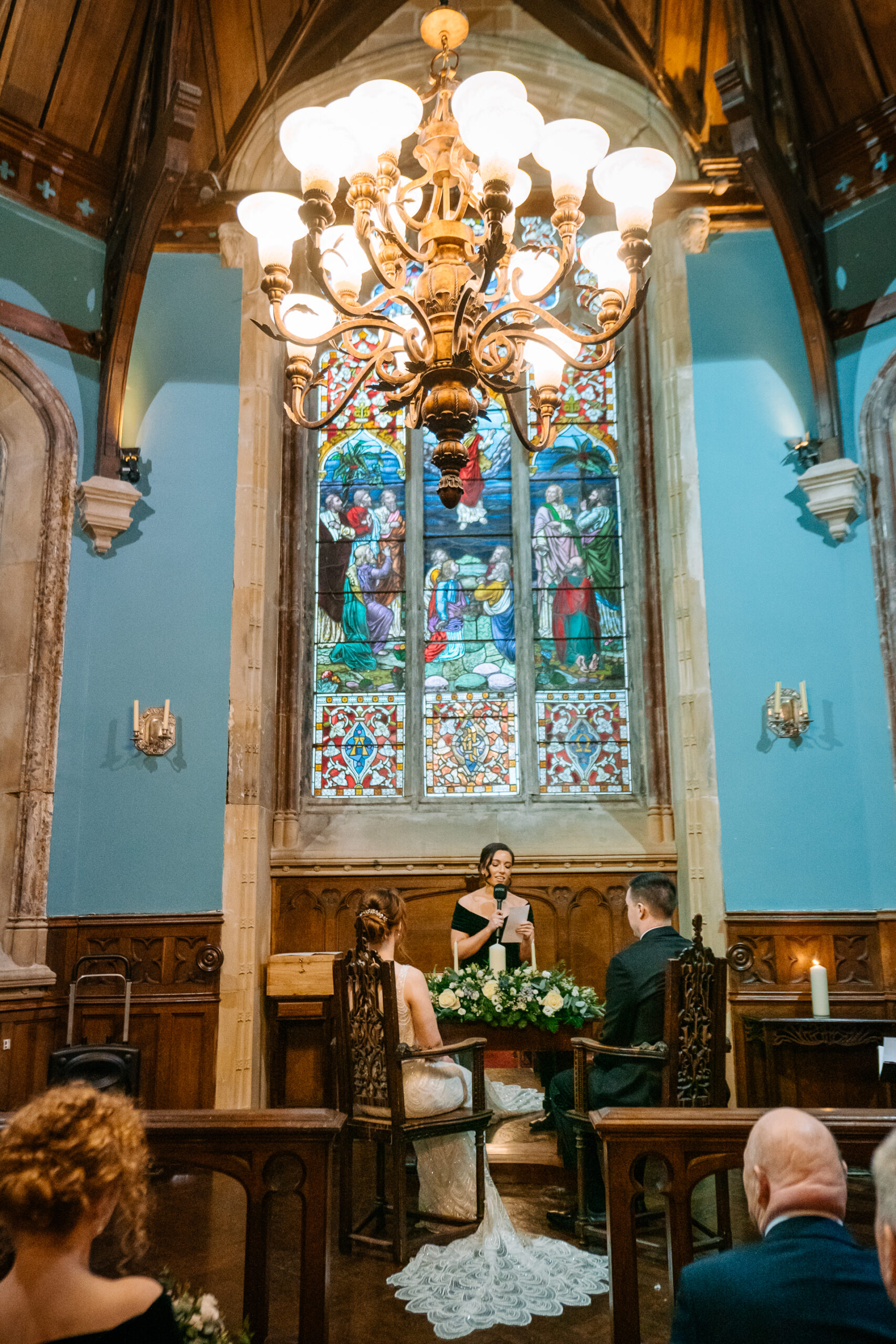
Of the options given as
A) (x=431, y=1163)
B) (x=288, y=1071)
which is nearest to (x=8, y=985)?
(x=288, y=1071)

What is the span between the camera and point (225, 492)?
21.7 feet

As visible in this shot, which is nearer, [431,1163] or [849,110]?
[431,1163]

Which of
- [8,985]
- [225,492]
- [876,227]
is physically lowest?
[8,985]

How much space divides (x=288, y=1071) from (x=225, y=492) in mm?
3482

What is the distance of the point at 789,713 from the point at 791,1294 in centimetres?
489

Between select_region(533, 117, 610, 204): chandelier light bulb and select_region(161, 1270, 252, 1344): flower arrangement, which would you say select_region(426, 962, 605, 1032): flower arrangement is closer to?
select_region(161, 1270, 252, 1344): flower arrangement

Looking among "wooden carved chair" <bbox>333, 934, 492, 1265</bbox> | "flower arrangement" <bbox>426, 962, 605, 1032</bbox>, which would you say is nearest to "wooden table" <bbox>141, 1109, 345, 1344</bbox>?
"wooden carved chair" <bbox>333, 934, 492, 1265</bbox>

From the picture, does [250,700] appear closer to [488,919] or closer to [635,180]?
[488,919]

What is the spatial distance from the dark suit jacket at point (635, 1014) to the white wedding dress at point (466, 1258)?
548mm

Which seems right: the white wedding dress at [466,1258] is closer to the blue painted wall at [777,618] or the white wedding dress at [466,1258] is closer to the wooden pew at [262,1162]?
the wooden pew at [262,1162]

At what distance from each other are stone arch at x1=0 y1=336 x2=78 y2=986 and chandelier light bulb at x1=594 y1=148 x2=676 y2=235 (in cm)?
376

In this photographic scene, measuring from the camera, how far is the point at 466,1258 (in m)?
3.74

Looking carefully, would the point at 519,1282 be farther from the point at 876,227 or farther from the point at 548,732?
the point at 876,227

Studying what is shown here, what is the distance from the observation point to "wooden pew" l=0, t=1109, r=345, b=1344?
2.83 m
